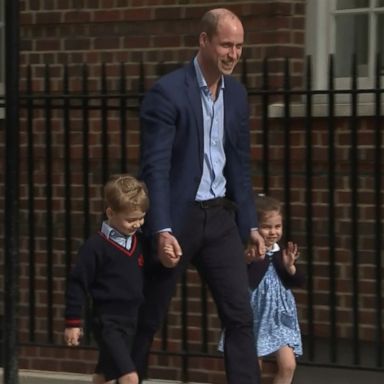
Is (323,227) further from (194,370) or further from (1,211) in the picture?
(1,211)

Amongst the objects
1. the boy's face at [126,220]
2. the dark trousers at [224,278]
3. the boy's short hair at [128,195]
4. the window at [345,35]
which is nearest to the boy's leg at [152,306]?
the dark trousers at [224,278]

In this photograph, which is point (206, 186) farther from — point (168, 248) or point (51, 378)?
point (51, 378)

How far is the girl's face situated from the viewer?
20.5 feet

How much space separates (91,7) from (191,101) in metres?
2.53

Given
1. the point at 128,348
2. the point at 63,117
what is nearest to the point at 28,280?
the point at 63,117

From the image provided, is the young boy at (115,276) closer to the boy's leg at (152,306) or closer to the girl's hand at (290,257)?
the boy's leg at (152,306)

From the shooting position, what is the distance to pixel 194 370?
7676 mm

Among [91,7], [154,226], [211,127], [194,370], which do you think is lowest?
[194,370]

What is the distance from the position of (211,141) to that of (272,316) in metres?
1.05

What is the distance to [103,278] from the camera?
5785 mm

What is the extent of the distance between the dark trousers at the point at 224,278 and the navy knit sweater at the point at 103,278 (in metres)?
0.19

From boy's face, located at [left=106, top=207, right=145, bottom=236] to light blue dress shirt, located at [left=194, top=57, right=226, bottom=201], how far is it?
0.94 ft

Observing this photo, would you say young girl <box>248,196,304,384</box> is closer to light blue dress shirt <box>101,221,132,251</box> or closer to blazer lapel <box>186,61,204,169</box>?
blazer lapel <box>186,61,204,169</box>

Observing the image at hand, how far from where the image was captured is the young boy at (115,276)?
5.75m
